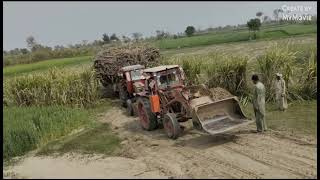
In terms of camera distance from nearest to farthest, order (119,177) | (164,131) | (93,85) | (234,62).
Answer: (119,177)
(164,131)
(234,62)
(93,85)

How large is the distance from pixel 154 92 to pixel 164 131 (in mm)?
1057

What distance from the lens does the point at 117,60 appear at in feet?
63.0

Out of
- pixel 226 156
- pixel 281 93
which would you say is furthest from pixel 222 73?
pixel 226 156

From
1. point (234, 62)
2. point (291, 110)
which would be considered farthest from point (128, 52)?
point (291, 110)

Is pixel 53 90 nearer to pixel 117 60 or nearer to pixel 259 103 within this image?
pixel 117 60

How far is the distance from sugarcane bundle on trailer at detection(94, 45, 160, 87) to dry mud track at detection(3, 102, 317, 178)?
24.9ft

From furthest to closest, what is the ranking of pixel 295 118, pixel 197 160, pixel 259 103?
Result: pixel 295 118 → pixel 259 103 → pixel 197 160

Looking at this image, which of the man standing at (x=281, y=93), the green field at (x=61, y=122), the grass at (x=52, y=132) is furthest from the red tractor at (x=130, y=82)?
the man standing at (x=281, y=93)

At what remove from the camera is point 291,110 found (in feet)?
45.3

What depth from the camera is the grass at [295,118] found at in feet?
37.5

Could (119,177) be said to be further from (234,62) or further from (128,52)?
Result: (128,52)

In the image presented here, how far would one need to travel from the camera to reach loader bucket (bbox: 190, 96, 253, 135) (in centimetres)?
1075

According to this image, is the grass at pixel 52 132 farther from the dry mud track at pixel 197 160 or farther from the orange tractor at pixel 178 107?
the orange tractor at pixel 178 107

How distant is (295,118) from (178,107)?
320cm
